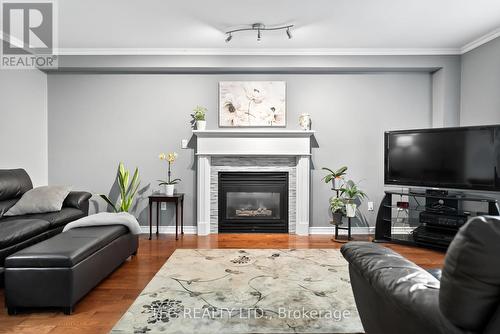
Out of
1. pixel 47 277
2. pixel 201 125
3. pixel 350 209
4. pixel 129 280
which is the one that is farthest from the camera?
pixel 201 125

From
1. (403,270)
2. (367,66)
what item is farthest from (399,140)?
(403,270)

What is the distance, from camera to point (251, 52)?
4336 mm

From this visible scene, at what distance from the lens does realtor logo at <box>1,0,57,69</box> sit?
3.19 m

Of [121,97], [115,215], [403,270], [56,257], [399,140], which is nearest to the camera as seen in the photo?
[403,270]

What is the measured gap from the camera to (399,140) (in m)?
4.07

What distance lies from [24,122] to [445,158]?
543cm

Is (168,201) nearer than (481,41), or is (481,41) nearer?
(481,41)

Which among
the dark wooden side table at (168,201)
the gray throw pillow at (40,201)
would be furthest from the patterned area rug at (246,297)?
the gray throw pillow at (40,201)

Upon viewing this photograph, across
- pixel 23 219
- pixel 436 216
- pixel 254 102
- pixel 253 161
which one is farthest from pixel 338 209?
pixel 23 219

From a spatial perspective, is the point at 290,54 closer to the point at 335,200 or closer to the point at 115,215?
the point at 335,200

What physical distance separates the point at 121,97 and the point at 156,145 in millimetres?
878

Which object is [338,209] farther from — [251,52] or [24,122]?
[24,122]

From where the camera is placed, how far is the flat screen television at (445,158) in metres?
3.41

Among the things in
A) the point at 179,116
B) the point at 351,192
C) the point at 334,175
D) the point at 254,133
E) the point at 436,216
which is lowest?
the point at 436,216
